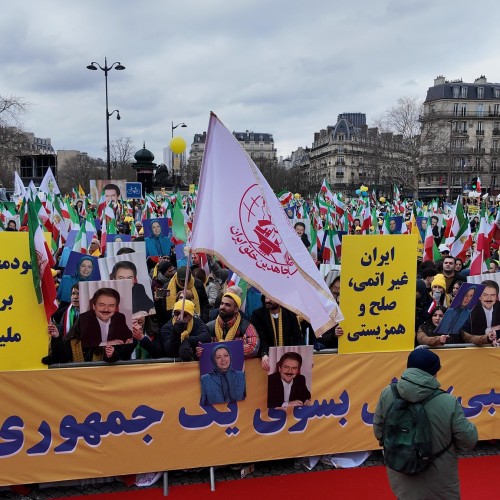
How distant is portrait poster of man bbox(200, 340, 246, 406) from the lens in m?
4.27

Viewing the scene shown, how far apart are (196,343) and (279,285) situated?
948mm

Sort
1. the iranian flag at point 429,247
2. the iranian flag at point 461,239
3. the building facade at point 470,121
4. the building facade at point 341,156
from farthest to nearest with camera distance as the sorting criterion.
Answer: the building facade at point 341,156 < the building facade at point 470,121 < the iranian flag at point 429,247 < the iranian flag at point 461,239

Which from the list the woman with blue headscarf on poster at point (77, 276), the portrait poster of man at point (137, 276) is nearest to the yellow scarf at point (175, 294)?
the woman with blue headscarf on poster at point (77, 276)

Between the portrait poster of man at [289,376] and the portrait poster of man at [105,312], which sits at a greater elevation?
the portrait poster of man at [105,312]

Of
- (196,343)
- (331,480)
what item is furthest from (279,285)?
(331,480)

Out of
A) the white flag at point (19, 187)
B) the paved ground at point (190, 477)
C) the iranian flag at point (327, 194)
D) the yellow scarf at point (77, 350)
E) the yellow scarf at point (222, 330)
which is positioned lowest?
the paved ground at point (190, 477)

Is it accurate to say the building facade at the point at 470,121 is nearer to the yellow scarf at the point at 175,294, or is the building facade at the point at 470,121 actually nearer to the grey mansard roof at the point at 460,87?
the grey mansard roof at the point at 460,87

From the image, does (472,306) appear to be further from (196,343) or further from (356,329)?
(196,343)

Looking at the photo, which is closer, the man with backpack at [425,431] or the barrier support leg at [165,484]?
the man with backpack at [425,431]

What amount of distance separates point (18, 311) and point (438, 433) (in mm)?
3056

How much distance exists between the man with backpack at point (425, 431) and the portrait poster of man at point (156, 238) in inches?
280

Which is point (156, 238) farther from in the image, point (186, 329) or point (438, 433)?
point (438, 433)

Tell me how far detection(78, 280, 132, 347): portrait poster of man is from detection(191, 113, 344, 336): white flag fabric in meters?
0.71

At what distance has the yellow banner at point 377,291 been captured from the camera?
4.54 meters
